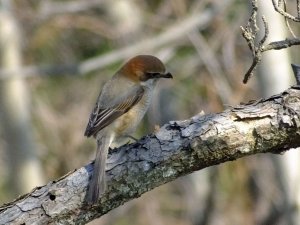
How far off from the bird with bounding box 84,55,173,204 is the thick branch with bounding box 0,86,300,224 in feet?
2.91

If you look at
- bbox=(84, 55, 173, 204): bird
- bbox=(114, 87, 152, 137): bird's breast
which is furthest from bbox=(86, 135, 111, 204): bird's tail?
bbox=(114, 87, 152, 137): bird's breast

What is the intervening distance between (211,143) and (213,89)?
16.3ft

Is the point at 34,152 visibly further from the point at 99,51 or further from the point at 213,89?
the point at 99,51

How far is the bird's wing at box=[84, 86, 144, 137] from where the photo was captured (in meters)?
4.98

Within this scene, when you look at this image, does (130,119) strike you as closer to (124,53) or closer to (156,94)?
(124,53)


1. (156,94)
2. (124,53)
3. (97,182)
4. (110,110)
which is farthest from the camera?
(156,94)

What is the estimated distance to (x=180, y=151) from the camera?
3658mm

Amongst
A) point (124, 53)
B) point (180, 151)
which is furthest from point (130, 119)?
point (124, 53)

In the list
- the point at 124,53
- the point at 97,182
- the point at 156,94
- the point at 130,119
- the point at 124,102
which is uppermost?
the point at 156,94

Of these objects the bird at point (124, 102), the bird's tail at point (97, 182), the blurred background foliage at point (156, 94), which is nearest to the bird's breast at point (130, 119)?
the bird at point (124, 102)

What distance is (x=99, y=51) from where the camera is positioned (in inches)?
443

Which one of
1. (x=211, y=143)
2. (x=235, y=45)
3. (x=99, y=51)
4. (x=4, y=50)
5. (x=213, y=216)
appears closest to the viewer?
(x=211, y=143)

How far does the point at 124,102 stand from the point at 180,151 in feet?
5.29

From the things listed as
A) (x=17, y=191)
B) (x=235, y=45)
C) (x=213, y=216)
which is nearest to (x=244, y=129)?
(x=213, y=216)
